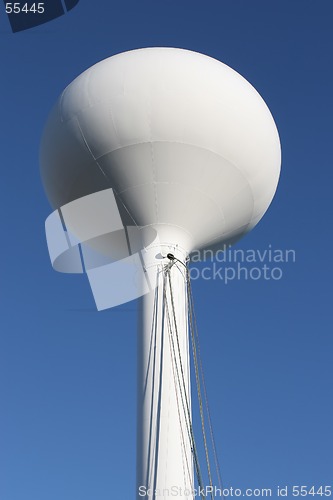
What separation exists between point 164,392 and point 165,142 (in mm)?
4642

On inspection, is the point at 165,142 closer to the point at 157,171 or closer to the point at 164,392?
the point at 157,171

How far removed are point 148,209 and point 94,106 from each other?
2240 millimetres

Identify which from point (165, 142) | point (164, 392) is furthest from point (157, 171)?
point (164, 392)

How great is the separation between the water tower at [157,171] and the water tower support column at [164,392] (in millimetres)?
25

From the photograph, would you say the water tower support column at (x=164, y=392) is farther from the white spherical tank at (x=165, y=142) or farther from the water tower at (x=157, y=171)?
the white spherical tank at (x=165, y=142)

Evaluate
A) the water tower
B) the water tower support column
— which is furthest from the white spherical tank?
the water tower support column

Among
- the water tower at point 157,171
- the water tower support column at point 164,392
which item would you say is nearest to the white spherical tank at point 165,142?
the water tower at point 157,171

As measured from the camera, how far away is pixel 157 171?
44.3 feet

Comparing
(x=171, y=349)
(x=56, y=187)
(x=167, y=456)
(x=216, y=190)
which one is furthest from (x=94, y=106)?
(x=167, y=456)

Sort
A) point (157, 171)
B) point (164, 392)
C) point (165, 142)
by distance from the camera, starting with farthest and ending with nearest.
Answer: point (157, 171)
point (165, 142)
point (164, 392)

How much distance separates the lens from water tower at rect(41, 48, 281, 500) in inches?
523

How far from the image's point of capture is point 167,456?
1192cm

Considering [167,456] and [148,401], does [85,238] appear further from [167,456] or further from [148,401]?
[167,456]

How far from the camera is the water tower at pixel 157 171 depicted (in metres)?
13.3
